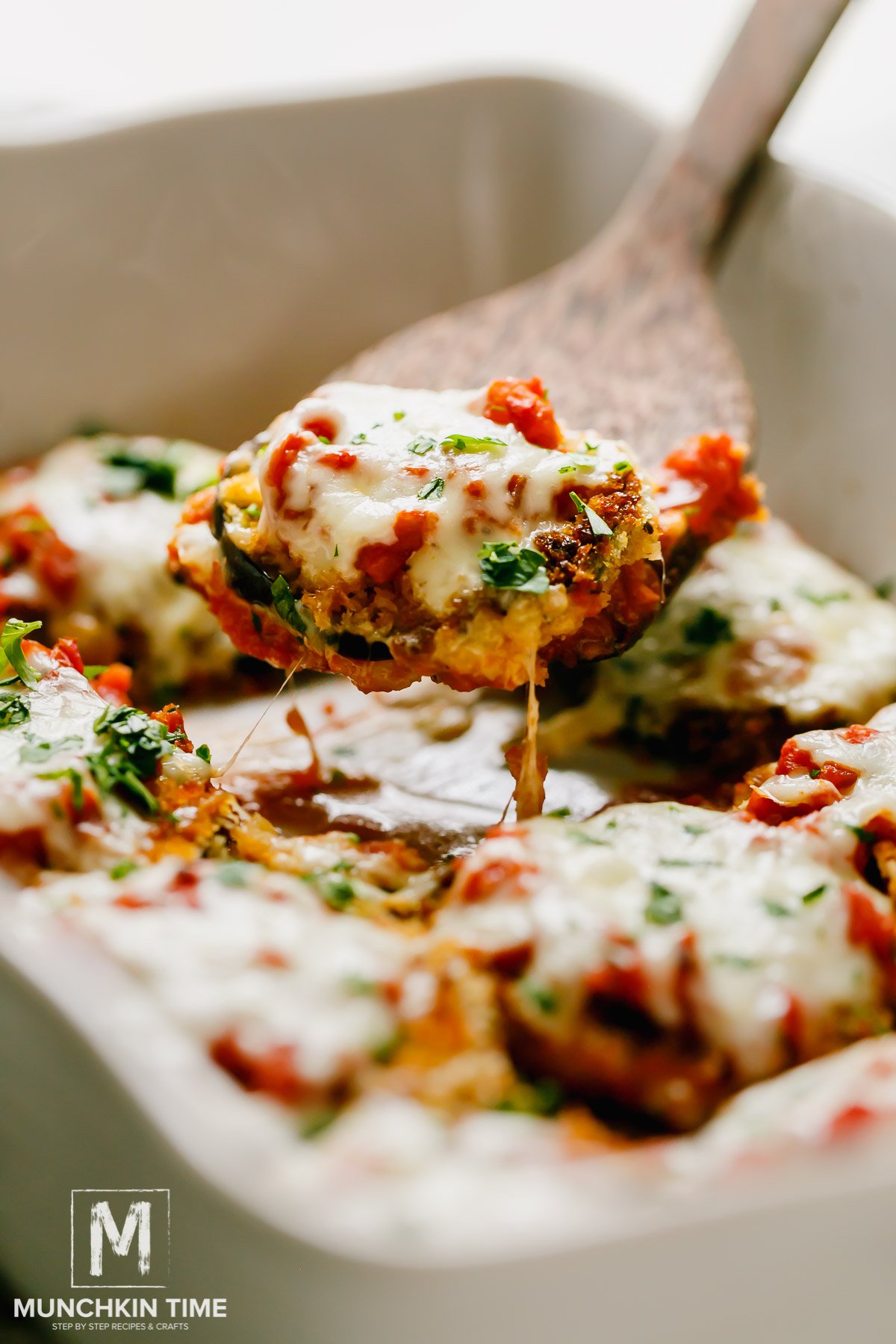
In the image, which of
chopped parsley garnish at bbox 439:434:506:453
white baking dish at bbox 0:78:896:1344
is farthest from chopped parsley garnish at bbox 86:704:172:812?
chopped parsley garnish at bbox 439:434:506:453

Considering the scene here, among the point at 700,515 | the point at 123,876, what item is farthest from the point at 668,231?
the point at 123,876

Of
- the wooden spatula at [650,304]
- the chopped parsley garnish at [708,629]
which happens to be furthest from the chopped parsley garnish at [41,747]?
the wooden spatula at [650,304]

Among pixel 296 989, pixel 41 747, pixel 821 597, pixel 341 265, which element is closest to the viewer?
pixel 296 989

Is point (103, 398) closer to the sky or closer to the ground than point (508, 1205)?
closer to the ground

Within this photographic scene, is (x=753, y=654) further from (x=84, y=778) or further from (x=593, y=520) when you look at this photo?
(x=84, y=778)

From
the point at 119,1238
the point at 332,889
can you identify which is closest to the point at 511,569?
the point at 332,889

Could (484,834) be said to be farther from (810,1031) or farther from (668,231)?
(668,231)
